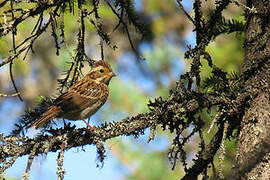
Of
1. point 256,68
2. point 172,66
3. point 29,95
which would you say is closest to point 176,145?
point 256,68

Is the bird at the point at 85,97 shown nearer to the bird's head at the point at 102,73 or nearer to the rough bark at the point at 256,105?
the bird's head at the point at 102,73

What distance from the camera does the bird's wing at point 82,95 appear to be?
4.45m

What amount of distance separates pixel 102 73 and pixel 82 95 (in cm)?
57

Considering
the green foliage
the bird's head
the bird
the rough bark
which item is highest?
the bird's head

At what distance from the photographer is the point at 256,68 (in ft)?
8.94

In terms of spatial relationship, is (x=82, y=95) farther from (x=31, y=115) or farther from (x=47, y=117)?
(x=31, y=115)

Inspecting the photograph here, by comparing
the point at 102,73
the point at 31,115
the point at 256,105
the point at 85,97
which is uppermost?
→ the point at 102,73

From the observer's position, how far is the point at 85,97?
491 cm

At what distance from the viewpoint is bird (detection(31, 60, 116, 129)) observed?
426cm

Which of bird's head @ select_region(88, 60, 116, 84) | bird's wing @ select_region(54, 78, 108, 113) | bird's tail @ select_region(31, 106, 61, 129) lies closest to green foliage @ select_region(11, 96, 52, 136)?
bird's tail @ select_region(31, 106, 61, 129)

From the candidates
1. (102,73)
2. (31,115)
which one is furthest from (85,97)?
(31,115)

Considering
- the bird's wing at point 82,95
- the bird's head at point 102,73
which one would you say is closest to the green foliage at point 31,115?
the bird's wing at point 82,95

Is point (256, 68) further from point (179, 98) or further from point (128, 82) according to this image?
point (128, 82)

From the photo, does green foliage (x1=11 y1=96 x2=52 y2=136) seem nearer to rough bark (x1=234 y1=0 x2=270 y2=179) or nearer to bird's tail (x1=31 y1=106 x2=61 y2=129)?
bird's tail (x1=31 y1=106 x2=61 y2=129)
